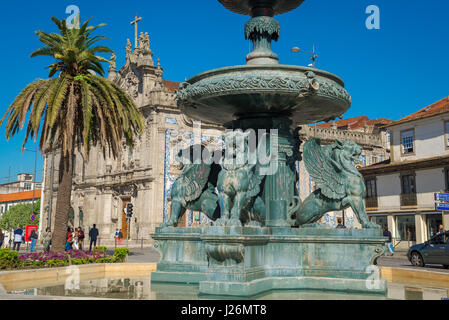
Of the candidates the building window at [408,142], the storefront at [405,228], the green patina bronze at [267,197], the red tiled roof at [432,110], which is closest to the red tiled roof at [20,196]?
the storefront at [405,228]

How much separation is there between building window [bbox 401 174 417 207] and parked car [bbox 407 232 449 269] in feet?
45.4

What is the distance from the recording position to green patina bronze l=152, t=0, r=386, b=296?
7.00 m

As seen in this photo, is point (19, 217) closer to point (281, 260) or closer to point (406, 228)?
point (406, 228)

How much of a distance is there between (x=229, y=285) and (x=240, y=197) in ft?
4.61

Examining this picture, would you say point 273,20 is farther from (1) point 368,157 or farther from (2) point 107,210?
(1) point 368,157

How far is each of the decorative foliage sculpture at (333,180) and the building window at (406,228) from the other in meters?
25.5

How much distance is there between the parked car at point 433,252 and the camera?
1678cm

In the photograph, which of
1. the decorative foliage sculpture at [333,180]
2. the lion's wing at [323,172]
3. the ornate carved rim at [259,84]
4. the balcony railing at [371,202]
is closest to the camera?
the ornate carved rim at [259,84]

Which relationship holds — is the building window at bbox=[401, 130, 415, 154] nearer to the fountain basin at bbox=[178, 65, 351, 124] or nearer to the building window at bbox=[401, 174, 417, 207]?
the building window at bbox=[401, 174, 417, 207]

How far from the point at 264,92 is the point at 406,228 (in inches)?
1077

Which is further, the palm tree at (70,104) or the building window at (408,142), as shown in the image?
the building window at (408,142)

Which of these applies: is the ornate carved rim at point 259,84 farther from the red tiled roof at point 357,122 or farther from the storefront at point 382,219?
the red tiled roof at point 357,122

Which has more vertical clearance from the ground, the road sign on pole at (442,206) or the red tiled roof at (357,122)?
the red tiled roof at (357,122)

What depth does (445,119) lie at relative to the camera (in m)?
29.6
